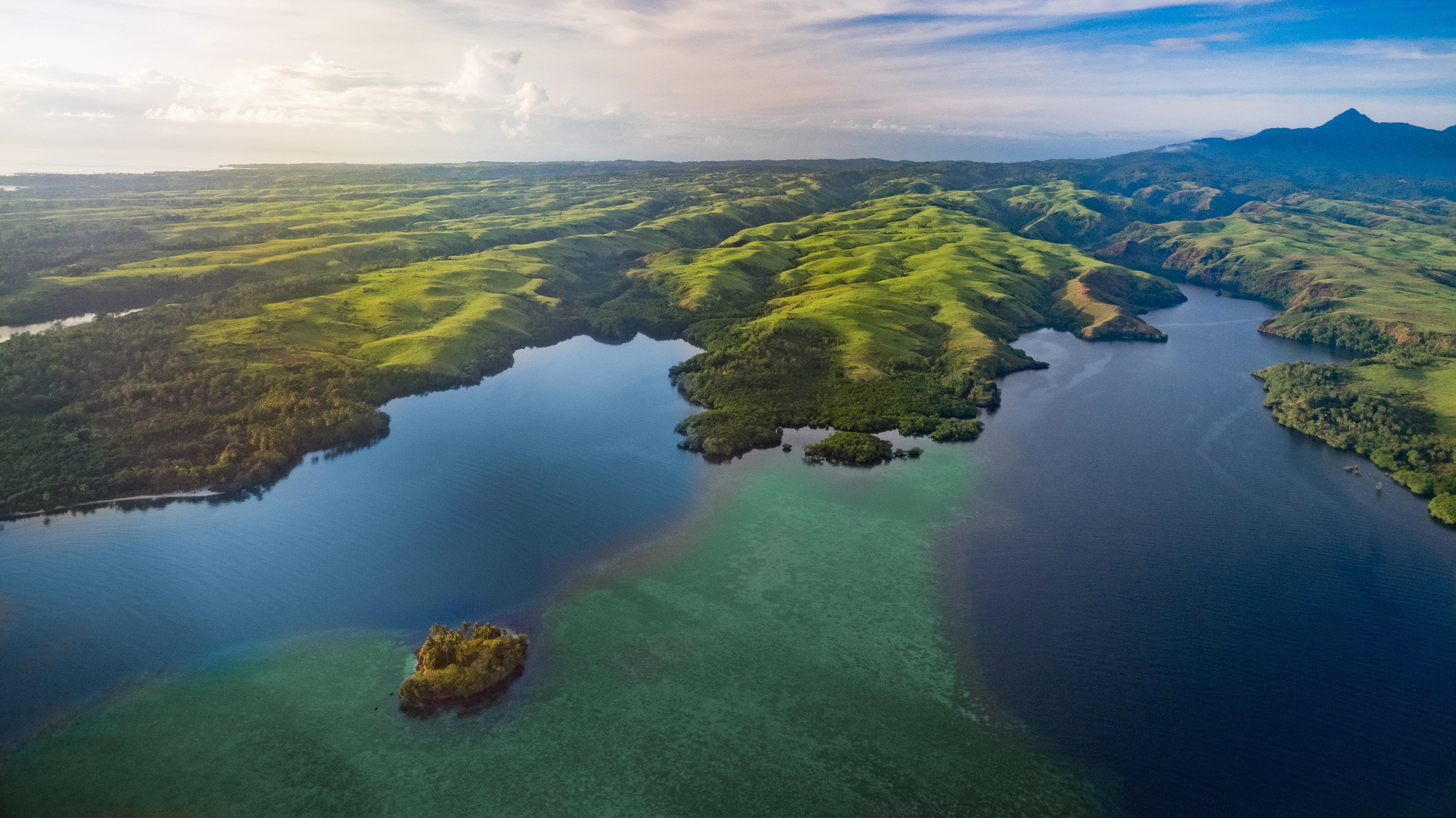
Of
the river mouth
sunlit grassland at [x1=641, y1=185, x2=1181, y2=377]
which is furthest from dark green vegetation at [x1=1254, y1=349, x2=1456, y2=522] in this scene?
sunlit grassland at [x1=641, y1=185, x2=1181, y2=377]

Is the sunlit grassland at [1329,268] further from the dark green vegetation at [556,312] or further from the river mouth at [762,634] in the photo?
the river mouth at [762,634]

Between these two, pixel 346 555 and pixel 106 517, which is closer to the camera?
pixel 346 555

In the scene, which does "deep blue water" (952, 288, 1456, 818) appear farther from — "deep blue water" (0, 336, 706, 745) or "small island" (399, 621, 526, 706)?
"deep blue water" (0, 336, 706, 745)

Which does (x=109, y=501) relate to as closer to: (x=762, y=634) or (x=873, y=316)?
(x=762, y=634)

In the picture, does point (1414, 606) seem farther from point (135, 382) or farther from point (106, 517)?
point (135, 382)

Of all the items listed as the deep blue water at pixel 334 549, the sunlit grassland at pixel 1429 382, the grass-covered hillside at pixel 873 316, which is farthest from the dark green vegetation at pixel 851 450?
the sunlit grassland at pixel 1429 382

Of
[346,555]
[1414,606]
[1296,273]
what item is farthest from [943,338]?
[1296,273]
